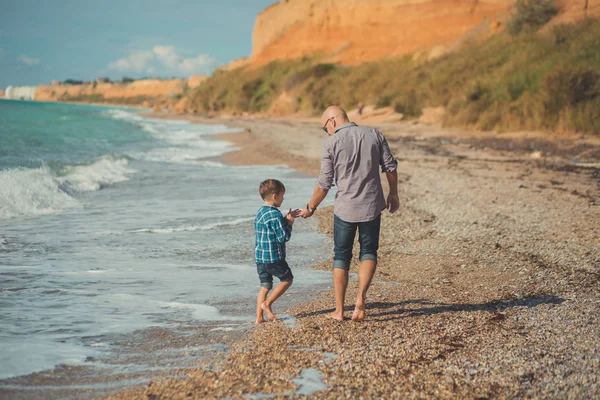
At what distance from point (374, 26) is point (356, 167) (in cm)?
5887

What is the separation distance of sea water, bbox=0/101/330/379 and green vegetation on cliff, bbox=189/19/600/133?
10496mm

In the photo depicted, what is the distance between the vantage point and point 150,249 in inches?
278

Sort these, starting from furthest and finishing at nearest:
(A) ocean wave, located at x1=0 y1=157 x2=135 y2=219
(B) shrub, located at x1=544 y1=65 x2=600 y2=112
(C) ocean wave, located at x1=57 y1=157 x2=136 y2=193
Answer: (B) shrub, located at x1=544 y1=65 x2=600 y2=112 < (C) ocean wave, located at x1=57 y1=157 x2=136 y2=193 < (A) ocean wave, located at x1=0 y1=157 x2=135 y2=219

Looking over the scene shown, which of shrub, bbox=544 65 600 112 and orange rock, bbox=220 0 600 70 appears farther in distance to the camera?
orange rock, bbox=220 0 600 70

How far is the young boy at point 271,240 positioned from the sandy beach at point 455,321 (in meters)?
0.27

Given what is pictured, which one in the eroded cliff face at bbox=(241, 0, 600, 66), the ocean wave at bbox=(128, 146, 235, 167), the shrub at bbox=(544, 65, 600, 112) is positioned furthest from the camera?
the eroded cliff face at bbox=(241, 0, 600, 66)

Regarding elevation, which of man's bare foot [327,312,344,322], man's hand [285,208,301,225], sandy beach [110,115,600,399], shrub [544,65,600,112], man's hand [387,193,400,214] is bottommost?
man's bare foot [327,312,344,322]

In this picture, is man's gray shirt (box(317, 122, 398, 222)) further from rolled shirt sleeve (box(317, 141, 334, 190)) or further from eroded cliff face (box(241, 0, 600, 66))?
eroded cliff face (box(241, 0, 600, 66))

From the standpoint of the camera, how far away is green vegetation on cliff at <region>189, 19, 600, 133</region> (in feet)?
62.8

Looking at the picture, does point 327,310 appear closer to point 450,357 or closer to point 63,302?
point 450,357

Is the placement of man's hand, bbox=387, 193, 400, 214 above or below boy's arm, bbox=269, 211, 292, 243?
above

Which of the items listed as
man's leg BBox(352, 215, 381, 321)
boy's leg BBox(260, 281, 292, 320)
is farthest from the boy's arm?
man's leg BBox(352, 215, 381, 321)

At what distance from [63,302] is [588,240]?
582 centimetres

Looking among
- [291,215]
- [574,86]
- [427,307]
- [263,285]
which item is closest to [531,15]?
[574,86]
